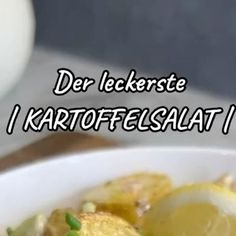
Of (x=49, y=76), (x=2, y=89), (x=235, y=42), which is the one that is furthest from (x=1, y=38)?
(x=235, y=42)

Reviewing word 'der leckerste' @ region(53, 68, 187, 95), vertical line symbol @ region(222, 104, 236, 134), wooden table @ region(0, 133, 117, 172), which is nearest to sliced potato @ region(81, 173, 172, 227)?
wooden table @ region(0, 133, 117, 172)

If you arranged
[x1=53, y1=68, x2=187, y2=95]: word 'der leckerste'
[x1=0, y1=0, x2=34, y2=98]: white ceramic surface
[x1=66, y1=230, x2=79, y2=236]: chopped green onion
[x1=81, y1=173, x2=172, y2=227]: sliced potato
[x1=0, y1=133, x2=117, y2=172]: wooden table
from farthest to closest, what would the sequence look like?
1. [x1=53, y1=68, x2=187, y2=95]: word 'der leckerste'
2. [x1=0, y1=0, x2=34, y2=98]: white ceramic surface
3. [x1=0, y1=133, x2=117, y2=172]: wooden table
4. [x1=81, y1=173, x2=172, y2=227]: sliced potato
5. [x1=66, y1=230, x2=79, y2=236]: chopped green onion

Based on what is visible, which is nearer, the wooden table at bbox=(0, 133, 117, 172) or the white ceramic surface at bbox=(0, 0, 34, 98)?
the wooden table at bbox=(0, 133, 117, 172)

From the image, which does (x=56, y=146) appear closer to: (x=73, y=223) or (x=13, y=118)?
(x=13, y=118)

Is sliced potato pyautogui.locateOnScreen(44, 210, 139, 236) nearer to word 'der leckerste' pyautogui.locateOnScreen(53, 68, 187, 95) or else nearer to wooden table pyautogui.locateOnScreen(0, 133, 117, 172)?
wooden table pyautogui.locateOnScreen(0, 133, 117, 172)

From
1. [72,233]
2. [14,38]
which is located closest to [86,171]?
[72,233]

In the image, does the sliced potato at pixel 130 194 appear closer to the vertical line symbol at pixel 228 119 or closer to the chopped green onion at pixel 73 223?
the chopped green onion at pixel 73 223

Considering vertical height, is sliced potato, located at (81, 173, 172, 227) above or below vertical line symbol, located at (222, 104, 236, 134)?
below
